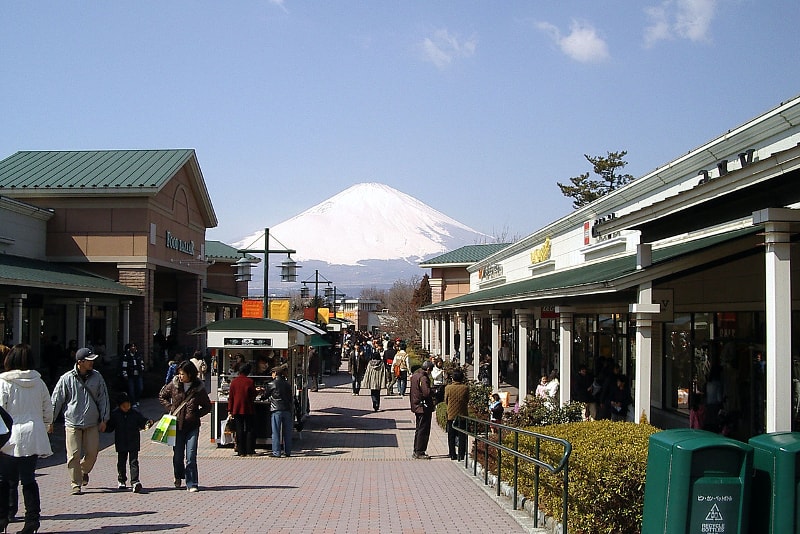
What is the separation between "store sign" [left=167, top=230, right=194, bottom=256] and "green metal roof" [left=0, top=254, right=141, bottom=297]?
12.8 feet

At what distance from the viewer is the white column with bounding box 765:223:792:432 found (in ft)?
26.7

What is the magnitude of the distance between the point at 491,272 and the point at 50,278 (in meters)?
23.2

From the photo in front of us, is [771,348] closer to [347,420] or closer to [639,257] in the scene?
[639,257]

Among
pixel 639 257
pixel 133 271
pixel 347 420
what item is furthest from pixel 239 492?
pixel 133 271

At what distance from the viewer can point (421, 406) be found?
1477cm

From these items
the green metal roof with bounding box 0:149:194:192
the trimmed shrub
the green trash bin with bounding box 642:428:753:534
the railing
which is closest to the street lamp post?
the green metal roof with bounding box 0:149:194:192

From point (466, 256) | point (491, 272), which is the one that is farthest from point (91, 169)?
point (466, 256)

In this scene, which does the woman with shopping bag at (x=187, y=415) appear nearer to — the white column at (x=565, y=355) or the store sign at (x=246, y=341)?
the store sign at (x=246, y=341)

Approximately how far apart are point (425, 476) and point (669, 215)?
5.26 metres

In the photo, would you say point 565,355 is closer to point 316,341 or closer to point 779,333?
point 316,341

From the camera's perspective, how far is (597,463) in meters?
7.57

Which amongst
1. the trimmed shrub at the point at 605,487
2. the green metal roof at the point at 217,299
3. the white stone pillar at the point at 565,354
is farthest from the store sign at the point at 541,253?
the trimmed shrub at the point at 605,487

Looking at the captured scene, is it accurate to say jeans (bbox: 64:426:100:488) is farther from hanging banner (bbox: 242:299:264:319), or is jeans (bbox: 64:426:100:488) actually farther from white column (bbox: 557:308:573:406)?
hanging banner (bbox: 242:299:264:319)

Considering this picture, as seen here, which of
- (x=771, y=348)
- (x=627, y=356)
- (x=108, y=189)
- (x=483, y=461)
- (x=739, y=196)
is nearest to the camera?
(x=771, y=348)
